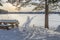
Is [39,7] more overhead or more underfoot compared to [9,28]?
more overhead

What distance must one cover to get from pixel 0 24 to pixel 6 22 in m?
0.41

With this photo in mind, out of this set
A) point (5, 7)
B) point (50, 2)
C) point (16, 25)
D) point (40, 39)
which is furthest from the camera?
point (5, 7)

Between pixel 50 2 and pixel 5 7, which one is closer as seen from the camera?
pixel 50 2

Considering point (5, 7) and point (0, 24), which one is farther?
point (5, 7)

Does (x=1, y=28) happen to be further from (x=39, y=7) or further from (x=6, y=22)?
(x=39, y=7)

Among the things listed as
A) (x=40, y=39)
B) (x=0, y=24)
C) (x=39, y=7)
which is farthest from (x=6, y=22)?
(x=40, y=39)

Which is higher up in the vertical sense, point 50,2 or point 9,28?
point 50,2

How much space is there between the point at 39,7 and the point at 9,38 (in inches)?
144

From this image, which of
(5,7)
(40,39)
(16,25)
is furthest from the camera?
(5,7)

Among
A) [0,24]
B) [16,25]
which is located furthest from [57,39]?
[0,24]

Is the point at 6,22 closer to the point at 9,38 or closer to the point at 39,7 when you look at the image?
the point at 39,7

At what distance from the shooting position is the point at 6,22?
999cm

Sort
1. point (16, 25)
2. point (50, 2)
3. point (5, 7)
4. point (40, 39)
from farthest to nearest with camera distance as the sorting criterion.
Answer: point (5, 7) < point (16, 25) < point (50, 2) < point (40, 39)

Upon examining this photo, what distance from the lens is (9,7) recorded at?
63.9ft
